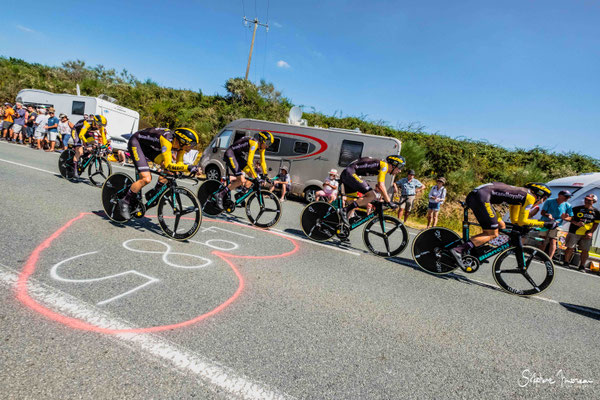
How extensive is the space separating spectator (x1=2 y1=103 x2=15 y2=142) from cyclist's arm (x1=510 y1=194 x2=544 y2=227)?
70.5 feet

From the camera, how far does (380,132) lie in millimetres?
21062

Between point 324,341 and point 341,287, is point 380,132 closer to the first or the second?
point 341,287

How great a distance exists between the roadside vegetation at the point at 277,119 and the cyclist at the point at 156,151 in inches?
415

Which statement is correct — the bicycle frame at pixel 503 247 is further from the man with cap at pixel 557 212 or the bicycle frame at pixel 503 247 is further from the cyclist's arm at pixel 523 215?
the man with cap at pixel 557 212

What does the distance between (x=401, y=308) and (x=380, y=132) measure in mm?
18734

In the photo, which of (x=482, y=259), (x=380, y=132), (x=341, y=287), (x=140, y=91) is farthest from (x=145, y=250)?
(x=140, y=91)

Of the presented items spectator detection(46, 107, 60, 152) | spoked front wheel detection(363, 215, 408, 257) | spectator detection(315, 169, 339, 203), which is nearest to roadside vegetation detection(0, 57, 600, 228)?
spectator detection(315, 169, 339, 203)

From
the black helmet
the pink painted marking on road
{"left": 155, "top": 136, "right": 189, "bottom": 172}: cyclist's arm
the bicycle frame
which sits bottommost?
the pink painted marking on road

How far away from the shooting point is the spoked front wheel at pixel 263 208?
688cm

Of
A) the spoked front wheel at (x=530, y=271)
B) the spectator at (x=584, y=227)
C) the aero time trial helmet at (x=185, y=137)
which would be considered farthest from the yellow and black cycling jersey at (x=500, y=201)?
the aero time trial helmet at (x=185, y=137)

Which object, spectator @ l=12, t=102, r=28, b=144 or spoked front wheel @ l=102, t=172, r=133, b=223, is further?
spectator @ l=12, t=102, r=28, b=144

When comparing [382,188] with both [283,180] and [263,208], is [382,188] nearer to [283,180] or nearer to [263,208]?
[263,208]

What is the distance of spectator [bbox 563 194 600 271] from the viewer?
25.3 ft

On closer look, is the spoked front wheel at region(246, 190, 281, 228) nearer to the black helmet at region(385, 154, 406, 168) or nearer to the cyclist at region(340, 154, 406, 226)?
the cyclist at region(340, 154, 406, 226)
